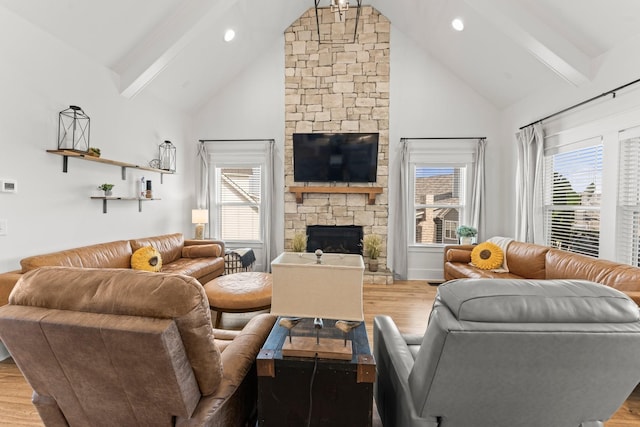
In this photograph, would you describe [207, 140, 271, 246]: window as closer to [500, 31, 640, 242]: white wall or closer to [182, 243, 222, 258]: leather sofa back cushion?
[182, 243, 222, 258]: leather sofa back cushion

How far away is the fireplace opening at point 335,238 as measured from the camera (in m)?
5.47

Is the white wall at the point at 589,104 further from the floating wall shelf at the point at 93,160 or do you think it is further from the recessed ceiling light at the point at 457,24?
the floating wall shelf at the point at 93,160

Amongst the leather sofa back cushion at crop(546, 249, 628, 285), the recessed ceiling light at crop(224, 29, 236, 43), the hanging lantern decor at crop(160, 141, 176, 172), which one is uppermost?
the recessed ceiling light at crop(224, 29, 236, 43)

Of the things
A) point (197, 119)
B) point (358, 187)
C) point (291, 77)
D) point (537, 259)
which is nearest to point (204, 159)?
point (197, 119)

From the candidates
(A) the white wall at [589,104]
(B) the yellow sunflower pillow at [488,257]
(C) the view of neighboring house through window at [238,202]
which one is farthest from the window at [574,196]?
(C) the view of neighboring house through window at [238,202]

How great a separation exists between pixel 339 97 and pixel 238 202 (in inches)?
103

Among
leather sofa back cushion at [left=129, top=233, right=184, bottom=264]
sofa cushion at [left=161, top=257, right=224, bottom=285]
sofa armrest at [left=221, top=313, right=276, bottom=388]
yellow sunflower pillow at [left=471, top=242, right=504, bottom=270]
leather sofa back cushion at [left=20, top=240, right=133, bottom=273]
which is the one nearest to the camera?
sofa armrest at [left=221, top=313, right=276, bottom=388]

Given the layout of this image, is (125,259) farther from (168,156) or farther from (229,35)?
(229,35)

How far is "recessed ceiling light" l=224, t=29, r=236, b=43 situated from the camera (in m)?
4.40

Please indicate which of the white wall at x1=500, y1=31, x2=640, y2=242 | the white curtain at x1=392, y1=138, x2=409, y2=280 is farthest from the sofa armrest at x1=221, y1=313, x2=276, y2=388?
the white curtain at x1=392, y1=138, x2=409, y2=280

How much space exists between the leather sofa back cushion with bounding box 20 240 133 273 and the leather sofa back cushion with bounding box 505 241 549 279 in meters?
4.69

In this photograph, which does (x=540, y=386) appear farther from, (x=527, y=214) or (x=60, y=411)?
(x=527, y=214)

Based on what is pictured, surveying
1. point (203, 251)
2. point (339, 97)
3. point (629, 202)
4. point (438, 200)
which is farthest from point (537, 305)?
point (339, 97)

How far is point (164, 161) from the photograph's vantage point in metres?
4.92
